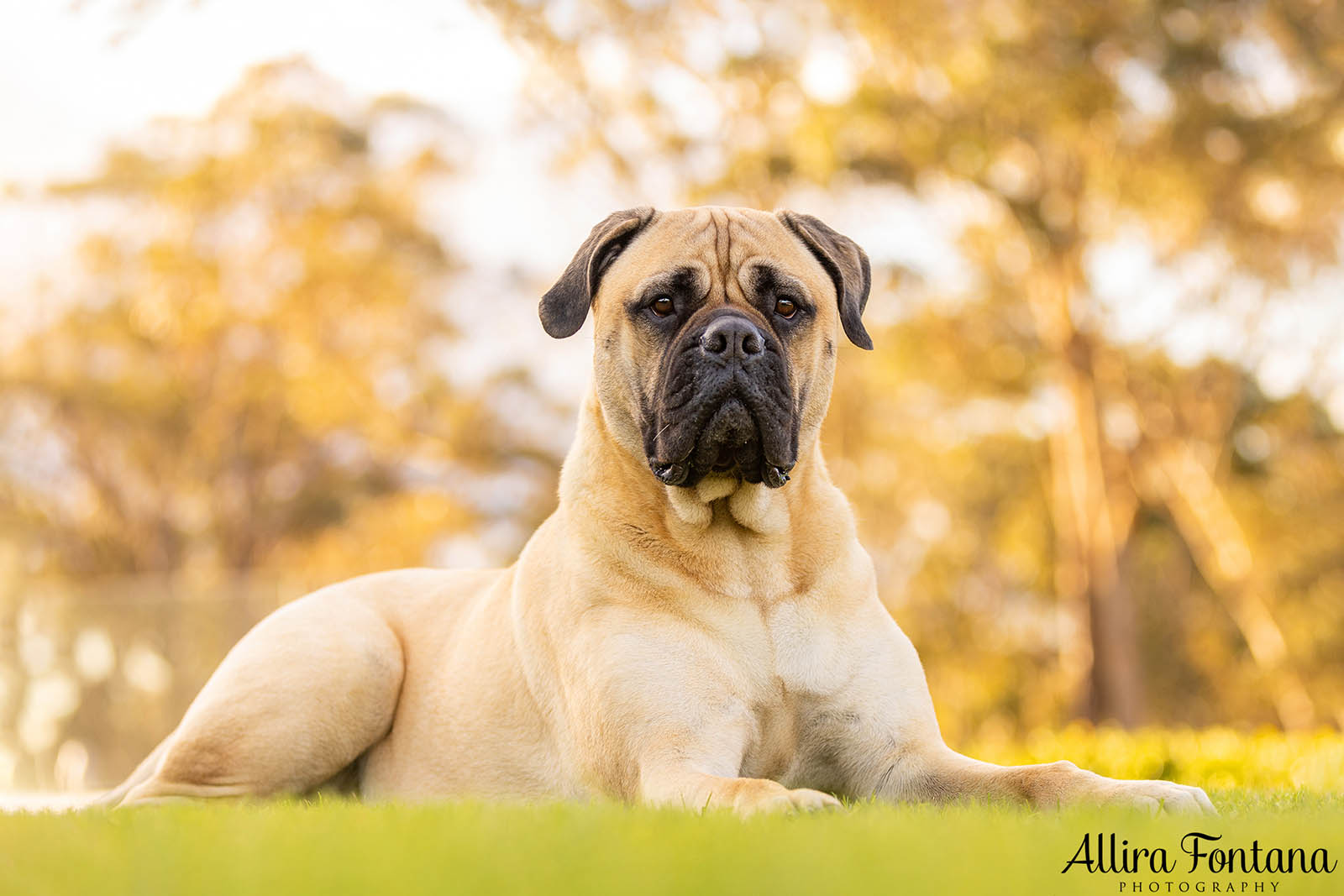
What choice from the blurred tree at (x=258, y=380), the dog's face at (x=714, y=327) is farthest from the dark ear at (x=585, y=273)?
the blurred tree at (x=258, y=380)

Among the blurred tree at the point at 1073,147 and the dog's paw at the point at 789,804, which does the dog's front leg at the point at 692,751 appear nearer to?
the dog's paw at the point at 789,804

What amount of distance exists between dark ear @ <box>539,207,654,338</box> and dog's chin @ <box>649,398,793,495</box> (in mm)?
599

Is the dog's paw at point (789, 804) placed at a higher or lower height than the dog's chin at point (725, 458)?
lower

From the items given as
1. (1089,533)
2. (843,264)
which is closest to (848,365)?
(1089,533)

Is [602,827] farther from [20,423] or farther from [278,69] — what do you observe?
[20,423]

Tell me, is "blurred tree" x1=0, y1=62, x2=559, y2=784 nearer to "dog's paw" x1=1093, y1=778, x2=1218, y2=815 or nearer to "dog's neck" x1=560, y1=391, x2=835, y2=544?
"dog's neck" x1=560, y1=391, x2=835, y2=544

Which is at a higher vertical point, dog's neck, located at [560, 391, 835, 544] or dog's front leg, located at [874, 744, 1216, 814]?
dog's neck, located at [560, 391, 835, 544]

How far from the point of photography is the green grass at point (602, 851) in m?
2.23

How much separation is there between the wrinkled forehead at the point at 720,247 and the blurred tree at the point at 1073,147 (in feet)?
44.6

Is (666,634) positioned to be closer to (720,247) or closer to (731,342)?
(731,342)

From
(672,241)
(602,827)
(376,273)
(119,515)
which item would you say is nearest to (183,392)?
(119,515)

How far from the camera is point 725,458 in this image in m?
4.29

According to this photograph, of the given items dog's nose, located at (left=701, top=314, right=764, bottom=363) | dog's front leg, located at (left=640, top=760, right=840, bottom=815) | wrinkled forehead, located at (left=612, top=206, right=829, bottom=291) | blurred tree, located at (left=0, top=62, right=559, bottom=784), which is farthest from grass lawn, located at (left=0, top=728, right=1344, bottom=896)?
blurred tree, located at (left=0, top=62, right=559, bottom=784)

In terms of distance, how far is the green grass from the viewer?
223 cm
